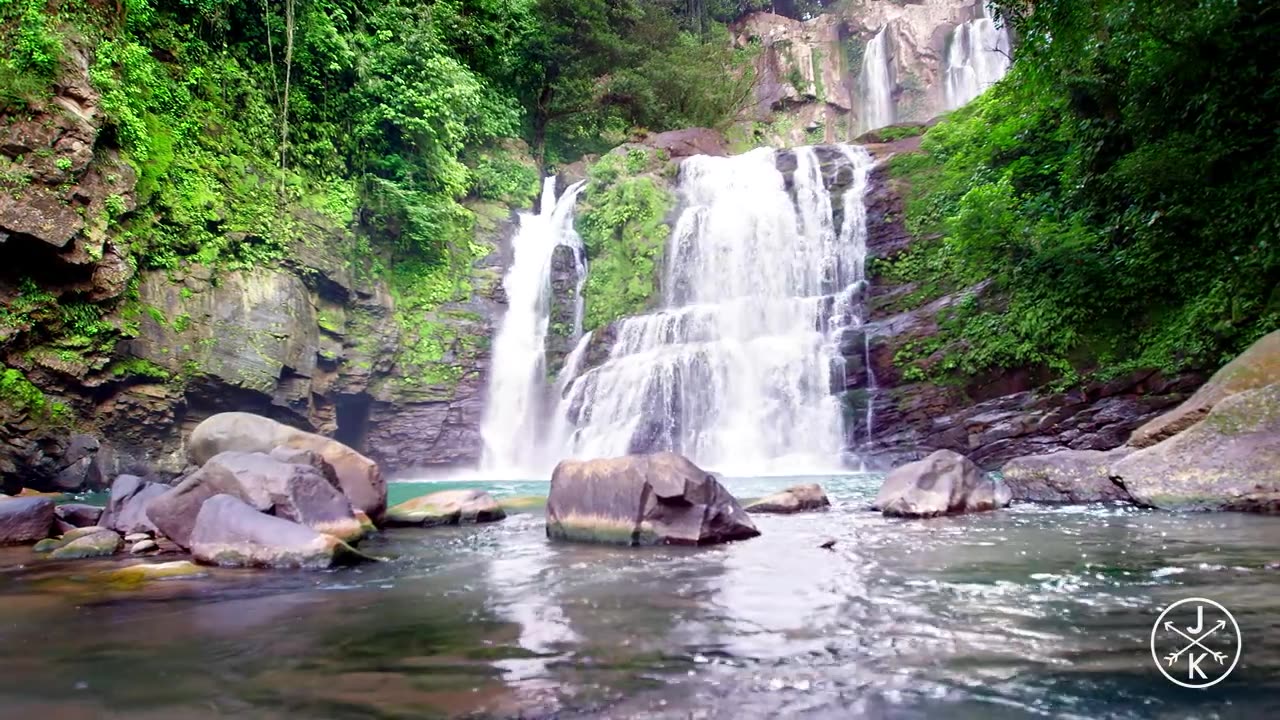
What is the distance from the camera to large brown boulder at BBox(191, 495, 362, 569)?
5688 millimetres

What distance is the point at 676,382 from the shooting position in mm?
16984

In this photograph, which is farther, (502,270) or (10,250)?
(502,270)

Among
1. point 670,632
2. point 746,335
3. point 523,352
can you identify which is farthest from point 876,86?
point 670,632

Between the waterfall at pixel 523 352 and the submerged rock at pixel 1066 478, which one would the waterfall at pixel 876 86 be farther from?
the submerged rock at pixel 1066 478

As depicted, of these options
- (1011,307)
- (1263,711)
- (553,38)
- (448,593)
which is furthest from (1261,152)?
(553,38)

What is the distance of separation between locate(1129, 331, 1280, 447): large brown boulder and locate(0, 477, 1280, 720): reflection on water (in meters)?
2.64

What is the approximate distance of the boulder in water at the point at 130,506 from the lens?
745 centimetres

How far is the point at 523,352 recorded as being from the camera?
68.5 feet

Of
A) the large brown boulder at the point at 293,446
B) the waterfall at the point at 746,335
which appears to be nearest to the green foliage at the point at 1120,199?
the waterfall at the point at 746,335

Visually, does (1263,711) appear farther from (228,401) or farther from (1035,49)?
(228,401)

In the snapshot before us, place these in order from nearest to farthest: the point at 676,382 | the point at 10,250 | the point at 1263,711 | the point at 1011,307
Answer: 1. the point at 1263,711
2. the point at 10,250
3. the point at 1011,307
4. the point at 676,382

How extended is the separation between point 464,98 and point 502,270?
497 cm

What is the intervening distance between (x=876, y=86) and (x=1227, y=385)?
33080 mm

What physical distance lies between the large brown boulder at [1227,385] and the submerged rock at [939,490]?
75.1 inches
